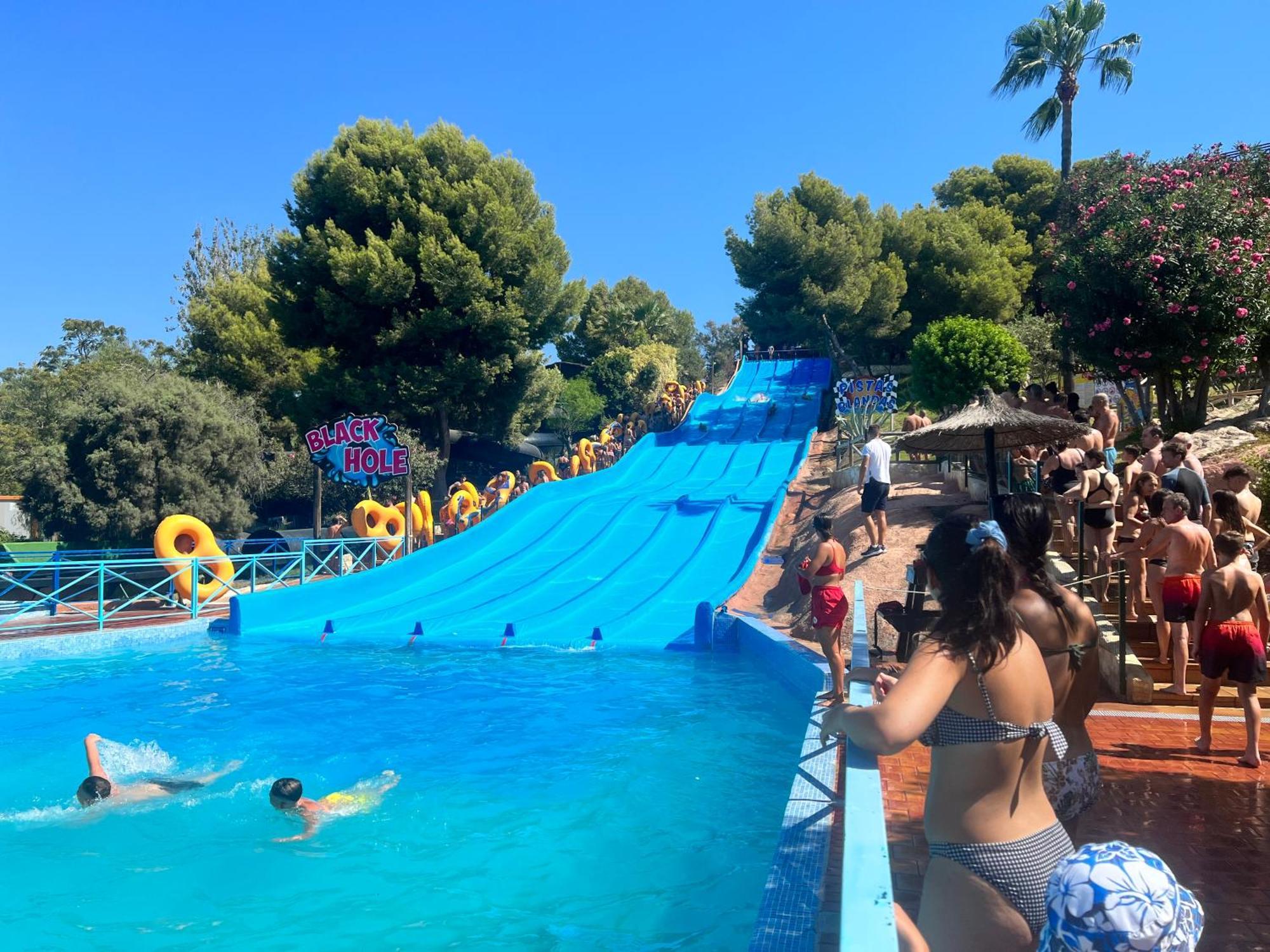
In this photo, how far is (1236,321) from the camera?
11.2m

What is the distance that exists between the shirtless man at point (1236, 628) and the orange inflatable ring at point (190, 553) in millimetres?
12443

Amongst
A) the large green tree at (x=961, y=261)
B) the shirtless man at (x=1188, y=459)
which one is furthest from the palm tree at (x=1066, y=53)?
the shirtless man at (x=1188, y=459)

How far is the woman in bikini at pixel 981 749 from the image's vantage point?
1.89 m

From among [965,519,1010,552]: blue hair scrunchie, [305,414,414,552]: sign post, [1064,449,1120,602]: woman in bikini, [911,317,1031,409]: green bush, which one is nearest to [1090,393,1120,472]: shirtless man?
[1064,449,1120,602]: woman in bikini

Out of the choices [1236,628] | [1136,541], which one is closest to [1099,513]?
[1136,541]

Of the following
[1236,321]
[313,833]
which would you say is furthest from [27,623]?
[1236,321]

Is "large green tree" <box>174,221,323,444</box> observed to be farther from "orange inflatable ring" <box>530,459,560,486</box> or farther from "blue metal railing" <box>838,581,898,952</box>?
"blue metal railing" <box>838,581,898,952</box>

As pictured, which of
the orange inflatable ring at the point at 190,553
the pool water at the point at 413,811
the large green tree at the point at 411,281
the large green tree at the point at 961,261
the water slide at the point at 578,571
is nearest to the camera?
the pool water at the point at 413,811

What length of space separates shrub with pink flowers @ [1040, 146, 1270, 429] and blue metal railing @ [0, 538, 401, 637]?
40.1 ft

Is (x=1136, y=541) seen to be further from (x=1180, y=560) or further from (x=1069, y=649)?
(x=1069, y=649)

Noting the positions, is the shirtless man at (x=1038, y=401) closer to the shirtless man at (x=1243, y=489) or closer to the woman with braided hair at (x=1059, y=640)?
the shirtless man at (x=1243, y=489)

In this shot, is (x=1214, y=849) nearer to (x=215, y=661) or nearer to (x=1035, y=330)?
(x=215, y=661)

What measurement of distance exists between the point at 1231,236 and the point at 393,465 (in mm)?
13210

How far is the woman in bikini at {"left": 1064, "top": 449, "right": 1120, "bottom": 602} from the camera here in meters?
7.63
